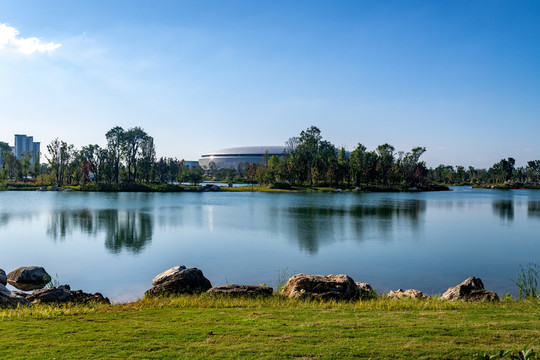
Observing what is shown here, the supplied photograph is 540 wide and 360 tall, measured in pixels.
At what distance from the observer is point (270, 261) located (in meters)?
15.7

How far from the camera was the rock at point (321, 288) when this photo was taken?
30.7 ft

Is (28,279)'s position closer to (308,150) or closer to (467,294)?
(467,294)

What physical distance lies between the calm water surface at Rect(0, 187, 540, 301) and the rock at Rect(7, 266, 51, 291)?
91cm

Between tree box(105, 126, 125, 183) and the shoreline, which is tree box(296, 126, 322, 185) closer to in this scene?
the shoreline

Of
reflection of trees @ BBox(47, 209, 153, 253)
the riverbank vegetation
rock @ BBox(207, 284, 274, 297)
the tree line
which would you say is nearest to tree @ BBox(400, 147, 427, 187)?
the riverbank vegetation

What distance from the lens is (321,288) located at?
960cm

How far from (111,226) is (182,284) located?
648 inches

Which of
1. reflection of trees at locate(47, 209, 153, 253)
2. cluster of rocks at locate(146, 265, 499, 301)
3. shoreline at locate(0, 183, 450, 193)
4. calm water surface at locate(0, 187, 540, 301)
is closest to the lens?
cluster of rocks at locate(146, 265, 499, 301)

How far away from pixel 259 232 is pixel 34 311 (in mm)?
16056

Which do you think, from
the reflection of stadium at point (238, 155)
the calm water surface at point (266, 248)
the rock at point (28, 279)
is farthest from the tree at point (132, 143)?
the reflection of stadium at point (238, 155)

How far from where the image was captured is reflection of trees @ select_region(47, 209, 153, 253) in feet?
64.7

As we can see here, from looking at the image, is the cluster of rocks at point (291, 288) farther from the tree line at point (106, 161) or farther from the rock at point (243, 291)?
the tree line at point (106, 161)

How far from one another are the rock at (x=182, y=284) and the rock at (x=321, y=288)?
254 centimetres

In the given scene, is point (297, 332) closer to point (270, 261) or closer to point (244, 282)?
point (244, 282)
